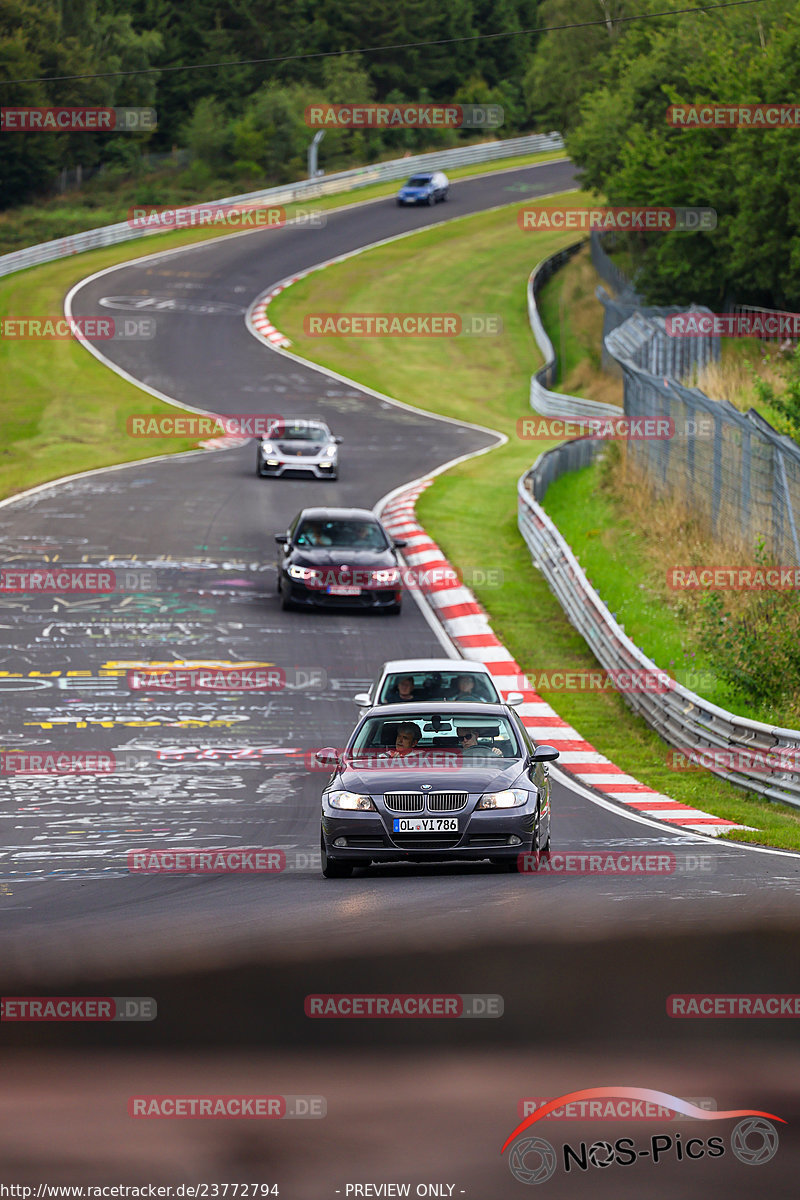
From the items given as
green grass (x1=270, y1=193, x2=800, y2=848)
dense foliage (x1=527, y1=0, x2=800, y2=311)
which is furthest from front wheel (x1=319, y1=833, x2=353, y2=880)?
dense foliage (x1=527, y1=0, x2=800, y2=311)

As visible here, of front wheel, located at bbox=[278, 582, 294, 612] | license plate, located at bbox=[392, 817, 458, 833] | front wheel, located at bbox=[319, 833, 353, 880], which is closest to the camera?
license plate, located at bbox=[392, 817, 458, 833]

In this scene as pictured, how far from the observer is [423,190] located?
77938mm

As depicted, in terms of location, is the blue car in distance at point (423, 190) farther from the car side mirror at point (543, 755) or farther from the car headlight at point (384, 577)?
the car side mirror at point (543, 755)

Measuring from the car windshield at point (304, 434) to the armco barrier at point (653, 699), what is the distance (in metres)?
7.50

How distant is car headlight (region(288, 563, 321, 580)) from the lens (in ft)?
79.0

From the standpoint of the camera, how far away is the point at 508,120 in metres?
103

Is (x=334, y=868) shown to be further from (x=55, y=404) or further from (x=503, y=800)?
(x=55, y=404)

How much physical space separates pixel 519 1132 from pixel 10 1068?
2.38 meters

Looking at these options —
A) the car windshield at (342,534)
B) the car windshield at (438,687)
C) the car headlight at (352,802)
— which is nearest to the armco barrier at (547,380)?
the car windshield at (342,534)

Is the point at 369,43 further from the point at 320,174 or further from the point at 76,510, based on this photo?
the point at 76,510

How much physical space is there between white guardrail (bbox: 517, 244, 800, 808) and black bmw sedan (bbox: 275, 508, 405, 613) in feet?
9.13

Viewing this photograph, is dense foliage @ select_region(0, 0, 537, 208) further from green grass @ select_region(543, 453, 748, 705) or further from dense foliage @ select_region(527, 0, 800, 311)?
green grass @ select_region(543, 453, 748, 705)

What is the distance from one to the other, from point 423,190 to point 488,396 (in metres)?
30.0

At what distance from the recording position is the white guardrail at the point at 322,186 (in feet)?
216
